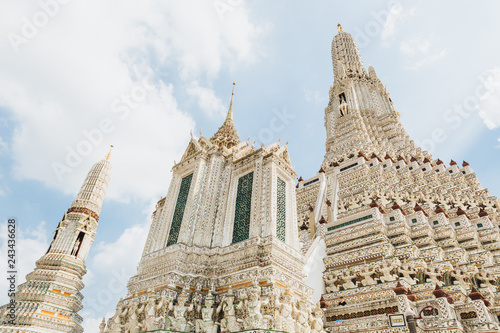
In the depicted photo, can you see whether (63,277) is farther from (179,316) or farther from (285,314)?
(285,314)

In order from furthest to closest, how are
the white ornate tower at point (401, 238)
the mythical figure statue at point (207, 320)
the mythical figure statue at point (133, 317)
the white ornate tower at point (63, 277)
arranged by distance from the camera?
1. the white ornate tower at point (63, 277)
2. the white ornate tower at point (401, 238)
3. the mythical figure statue at point (133, 317)
4. the mythical figure statue at point (207, 320)

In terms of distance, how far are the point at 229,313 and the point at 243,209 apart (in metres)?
3.70

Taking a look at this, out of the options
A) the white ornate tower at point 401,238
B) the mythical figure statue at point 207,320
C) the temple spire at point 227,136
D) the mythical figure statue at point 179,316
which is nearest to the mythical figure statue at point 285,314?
the mythical figure statue at point 207,320

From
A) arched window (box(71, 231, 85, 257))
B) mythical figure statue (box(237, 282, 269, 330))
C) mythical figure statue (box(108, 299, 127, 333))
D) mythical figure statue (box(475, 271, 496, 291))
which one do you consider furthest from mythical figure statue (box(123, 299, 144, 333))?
arched window (box(71, 231, 85, 257))

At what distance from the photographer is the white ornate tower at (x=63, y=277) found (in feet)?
54.7

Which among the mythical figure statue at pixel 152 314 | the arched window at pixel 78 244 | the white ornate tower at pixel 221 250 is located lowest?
the mythical figure statue at pixel 152 314

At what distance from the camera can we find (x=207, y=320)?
845 cm

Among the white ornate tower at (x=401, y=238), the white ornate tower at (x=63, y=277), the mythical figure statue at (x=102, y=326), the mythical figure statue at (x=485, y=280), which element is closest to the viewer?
the mythical figure statue at (x=102, y=326)

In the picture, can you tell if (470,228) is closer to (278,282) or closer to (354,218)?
(354,218)

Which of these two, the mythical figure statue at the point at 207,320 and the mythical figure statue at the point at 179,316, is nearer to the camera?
the mythical figure statue at the point at 179,316

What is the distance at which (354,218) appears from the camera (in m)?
16.4

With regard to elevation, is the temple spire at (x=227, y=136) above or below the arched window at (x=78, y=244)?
above

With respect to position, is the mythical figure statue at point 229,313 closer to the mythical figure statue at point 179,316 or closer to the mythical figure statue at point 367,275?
the mythical figure statue at point 179,316

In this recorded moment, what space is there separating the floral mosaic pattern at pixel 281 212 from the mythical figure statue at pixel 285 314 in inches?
91.7
